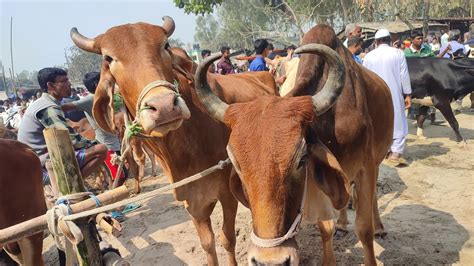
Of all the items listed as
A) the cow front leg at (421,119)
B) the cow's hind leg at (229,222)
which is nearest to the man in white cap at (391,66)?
the cow front leg at (421,119)

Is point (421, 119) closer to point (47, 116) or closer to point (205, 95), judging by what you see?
point (205, 95)

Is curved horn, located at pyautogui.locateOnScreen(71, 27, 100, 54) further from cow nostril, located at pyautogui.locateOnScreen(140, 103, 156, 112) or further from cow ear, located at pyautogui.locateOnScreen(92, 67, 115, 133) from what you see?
cow nostril, located at pyautogui.locateOnScreen(140, 103, 156, 112)

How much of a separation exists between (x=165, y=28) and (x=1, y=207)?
206cm

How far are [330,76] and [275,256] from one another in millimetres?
1128

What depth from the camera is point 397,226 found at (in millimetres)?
4527

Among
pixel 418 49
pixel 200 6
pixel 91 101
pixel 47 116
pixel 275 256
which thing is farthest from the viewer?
pixel 200 6

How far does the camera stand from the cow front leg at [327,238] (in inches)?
140

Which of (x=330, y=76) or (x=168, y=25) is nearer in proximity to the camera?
(x=330, y=76)

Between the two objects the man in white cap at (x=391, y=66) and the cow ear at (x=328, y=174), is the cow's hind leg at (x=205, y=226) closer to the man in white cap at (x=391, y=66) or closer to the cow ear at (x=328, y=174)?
the cow ear at (x=328, y=174)

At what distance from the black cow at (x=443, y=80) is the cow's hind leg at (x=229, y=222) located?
6266 millimetres

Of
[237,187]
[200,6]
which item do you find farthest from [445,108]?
[200,6]

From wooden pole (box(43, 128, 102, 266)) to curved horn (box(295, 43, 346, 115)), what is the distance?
149 cm

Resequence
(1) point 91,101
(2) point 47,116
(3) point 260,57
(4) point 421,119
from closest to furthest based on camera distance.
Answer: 1. (2) point 47,116
2. (1) point 91,101
3. (3) point 260,57
4. (4) point 421,119

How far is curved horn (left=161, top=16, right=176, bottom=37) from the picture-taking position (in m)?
3.11
